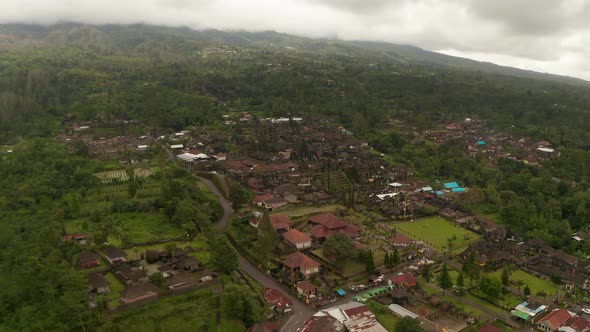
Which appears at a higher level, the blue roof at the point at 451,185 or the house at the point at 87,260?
the blue roof at the point at 451,185

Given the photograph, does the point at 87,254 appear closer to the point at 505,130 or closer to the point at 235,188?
the point at 235,188

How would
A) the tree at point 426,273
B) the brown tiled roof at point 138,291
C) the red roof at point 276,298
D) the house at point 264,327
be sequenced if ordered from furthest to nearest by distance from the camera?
the tree at point 426,273, the red roof at point 276,298, the brown tiled roof at point 138,291, the house at point 264,327

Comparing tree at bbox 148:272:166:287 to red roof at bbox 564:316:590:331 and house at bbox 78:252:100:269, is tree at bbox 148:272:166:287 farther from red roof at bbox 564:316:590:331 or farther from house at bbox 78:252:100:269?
red roof at bbox 564:316:590:331

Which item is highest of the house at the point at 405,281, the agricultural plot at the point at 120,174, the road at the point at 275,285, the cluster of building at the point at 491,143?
the cluster of building at the point at 491,143

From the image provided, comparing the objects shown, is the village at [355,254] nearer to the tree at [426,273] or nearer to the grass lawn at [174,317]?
the tree at [426,273]

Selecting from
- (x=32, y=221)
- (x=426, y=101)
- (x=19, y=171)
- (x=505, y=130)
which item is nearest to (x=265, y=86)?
(x=426, y=101)

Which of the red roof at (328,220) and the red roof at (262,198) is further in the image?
the red roof at (262,198)

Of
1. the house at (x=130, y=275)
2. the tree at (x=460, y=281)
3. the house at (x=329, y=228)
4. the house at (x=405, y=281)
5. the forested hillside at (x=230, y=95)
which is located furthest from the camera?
the forested hillside at (x=230, y=95)

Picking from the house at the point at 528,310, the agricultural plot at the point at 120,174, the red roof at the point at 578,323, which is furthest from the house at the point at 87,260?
the red roof at the point at 578,323

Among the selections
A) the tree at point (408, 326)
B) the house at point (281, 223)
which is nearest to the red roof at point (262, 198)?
the house at point (281, 223)
